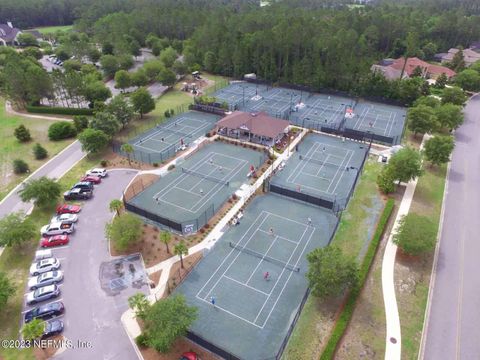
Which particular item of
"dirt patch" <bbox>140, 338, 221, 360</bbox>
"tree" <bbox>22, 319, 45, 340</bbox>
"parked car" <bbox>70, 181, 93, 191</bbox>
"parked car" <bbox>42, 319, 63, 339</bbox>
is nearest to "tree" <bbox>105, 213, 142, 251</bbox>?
"parked car" <bbox>42, 319, 63, 339</bbox>

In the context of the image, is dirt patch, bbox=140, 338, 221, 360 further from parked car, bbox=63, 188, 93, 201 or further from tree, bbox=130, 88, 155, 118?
tree, bbox=130, 88, 155, 118

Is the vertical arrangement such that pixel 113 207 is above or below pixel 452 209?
above

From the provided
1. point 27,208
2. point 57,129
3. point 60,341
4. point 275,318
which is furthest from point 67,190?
point 275,318

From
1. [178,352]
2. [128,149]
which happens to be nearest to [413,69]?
[128,149]

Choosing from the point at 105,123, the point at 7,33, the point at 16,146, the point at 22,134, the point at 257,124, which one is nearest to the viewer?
the point at 105,123

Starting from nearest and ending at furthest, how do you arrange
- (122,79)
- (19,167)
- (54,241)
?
(54,241), (19,167), (122,79)

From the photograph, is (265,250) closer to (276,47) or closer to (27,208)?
(27,208)

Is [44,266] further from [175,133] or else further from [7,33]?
[7,33]
